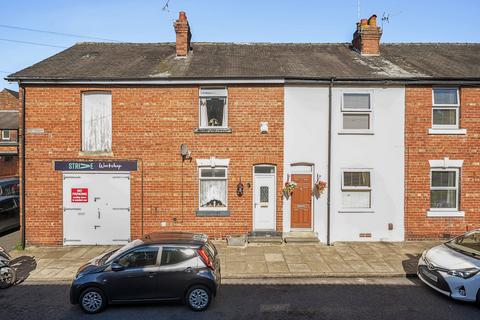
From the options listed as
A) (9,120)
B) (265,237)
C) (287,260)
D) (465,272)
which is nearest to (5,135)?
(9,120)

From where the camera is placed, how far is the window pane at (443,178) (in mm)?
11852

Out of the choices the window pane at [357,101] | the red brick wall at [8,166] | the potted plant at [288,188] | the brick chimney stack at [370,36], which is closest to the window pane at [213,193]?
the potted plant at [288,188]

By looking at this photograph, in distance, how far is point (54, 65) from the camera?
40.7 ft

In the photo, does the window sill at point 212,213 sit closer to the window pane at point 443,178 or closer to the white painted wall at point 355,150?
the white painted wall at point 355,150

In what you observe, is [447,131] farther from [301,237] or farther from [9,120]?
[9,120]

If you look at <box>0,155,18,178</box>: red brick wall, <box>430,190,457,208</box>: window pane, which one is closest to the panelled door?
<box>430,190,457,208</box>: window pane

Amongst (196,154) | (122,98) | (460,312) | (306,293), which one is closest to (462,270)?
(460,312)

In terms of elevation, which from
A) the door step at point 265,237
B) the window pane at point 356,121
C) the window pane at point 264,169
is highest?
the window pane at point 356,121

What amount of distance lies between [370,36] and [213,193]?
9.67 m

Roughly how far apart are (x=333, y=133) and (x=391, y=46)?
703 centimetres

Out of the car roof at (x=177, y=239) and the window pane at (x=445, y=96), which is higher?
the window pane at (x=445, y=96)

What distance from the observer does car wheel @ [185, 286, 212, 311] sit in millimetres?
6961

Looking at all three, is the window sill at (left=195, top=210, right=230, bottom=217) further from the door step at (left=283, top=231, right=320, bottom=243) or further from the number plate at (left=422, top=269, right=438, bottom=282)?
the number plate at (left=422, top=269, right=438, bottom=282)

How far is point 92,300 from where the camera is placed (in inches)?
272
